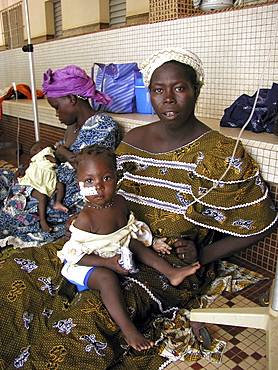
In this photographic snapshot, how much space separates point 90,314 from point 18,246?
4.64 feet

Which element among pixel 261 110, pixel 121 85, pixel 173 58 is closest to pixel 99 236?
pixel 173 58

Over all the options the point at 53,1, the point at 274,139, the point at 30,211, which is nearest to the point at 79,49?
the point at 30,211

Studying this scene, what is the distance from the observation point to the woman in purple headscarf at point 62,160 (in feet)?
9.71

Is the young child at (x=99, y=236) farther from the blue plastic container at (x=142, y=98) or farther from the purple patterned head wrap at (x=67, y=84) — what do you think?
the blue plastic container at (x=142, y=98)

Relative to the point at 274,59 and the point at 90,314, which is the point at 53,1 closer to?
the point at 274,59

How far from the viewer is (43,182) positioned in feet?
9.95

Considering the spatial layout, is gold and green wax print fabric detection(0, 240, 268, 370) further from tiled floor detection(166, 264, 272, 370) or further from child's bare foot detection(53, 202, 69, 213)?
child's bare foot detection(53, 202, 69, 213)

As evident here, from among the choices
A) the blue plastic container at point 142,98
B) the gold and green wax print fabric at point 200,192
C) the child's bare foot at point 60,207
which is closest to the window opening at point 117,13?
the blue plastic container at point 142,98

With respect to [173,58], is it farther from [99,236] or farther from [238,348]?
[238,348]

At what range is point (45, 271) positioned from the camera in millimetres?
2131

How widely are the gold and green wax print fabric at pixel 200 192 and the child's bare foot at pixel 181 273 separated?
22 cm

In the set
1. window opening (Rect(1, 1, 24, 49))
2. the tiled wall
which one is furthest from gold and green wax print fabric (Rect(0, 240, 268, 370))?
window opening (Rect(1, 1, 24, 49))

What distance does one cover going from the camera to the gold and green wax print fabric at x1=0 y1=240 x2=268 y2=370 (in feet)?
5.31

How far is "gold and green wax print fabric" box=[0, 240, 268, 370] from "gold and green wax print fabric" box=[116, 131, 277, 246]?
27cm
